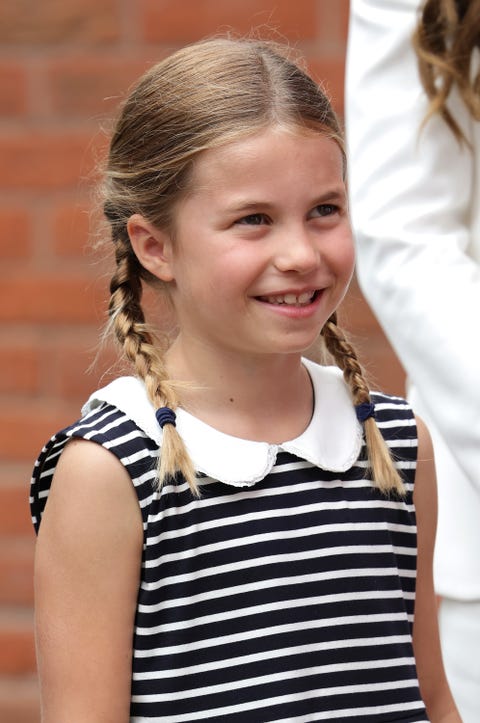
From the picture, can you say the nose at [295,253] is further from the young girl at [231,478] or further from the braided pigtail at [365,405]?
the braided pigtail at [365,405]

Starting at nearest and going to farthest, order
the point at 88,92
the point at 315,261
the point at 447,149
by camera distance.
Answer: the point at 315,261
the point at 447,149
the point at 88,92

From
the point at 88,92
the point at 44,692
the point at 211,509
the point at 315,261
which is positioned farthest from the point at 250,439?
the point at 88,92

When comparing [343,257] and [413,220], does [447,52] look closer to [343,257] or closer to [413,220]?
[413,220]

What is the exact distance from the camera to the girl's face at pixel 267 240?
5.07ft

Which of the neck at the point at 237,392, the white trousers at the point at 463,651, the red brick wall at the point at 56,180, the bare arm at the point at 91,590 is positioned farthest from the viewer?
the red brick wall at the point at 56,180

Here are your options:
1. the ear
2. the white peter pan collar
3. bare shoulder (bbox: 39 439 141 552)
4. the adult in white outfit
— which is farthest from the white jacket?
bare shoulder (bbox: 39 439 141 552)

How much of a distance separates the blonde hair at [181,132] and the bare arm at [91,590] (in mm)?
67

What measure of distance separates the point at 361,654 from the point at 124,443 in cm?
36

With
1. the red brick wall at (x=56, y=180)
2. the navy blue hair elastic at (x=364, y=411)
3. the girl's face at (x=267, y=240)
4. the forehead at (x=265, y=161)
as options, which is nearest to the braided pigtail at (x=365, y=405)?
the navy blue hair elastic at (x=364, y=411)

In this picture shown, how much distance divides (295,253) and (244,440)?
231mm

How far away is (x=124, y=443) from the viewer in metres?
1.56

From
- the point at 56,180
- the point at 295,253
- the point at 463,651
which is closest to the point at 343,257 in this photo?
the point at 295,253

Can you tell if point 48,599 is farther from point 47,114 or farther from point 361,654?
point 47,114

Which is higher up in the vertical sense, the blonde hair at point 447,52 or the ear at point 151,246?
the blonde hair at point 447,52
